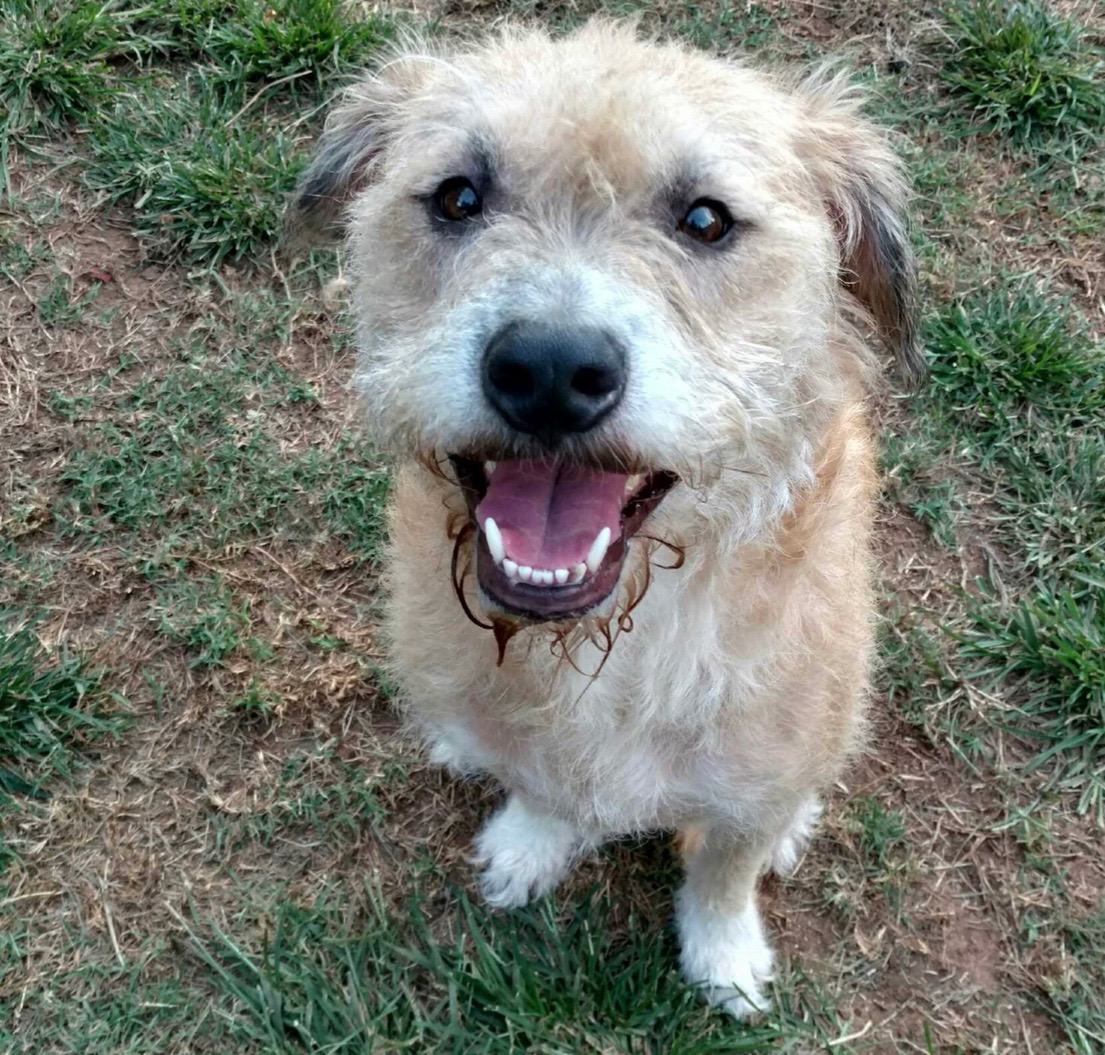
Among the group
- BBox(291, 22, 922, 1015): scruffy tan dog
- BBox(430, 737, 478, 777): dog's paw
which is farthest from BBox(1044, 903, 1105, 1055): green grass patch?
BBox(430, 737, 478, 777): dog's paw

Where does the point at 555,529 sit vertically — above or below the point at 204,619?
above

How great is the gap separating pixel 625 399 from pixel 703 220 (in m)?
0.50

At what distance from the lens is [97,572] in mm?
3660

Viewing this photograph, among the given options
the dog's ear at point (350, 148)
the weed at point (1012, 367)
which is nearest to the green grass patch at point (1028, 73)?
the weed at point (1012, 367)

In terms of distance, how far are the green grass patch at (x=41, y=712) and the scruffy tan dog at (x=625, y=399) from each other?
53.2 inches

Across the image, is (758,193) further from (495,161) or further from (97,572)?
(97,572)

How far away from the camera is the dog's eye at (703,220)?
6.52ft

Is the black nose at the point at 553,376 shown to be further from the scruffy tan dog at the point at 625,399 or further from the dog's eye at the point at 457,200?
the dog's eye at the point at 457,200

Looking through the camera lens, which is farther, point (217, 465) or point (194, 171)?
point (194, 171)

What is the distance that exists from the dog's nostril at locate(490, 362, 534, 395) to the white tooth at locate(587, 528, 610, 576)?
1.04ft

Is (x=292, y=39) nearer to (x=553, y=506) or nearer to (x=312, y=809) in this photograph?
(x=312, y=809)

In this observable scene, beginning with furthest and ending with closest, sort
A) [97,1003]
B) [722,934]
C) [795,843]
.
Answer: [795,843] → [97,1003] → [722,934]

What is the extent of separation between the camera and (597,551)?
1845 millimetres

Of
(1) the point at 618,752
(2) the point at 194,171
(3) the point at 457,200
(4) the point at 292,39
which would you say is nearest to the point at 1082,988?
(1) the point at 618,752
